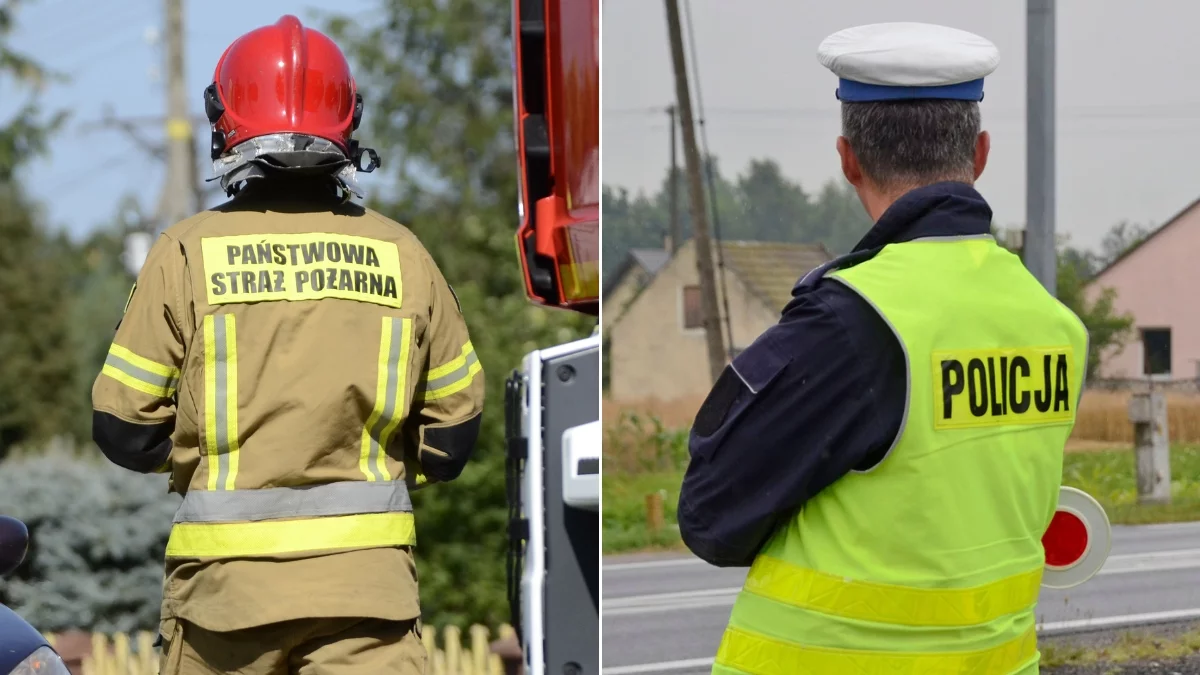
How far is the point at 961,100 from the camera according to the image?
183 cm

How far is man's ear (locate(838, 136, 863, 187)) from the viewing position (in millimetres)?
1871

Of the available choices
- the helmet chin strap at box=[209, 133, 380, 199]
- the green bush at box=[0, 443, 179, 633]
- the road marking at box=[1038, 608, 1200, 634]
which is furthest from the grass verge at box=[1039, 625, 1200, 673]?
the green bush at box=[0, 443, 179, 633]

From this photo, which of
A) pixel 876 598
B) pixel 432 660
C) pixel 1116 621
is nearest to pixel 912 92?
pixel 876 598

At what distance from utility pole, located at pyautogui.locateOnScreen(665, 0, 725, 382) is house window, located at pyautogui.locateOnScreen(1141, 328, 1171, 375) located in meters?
0.93

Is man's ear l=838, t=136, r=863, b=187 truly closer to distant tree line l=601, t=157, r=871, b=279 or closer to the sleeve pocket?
the sleeve pocket

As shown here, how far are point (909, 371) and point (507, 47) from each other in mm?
10137

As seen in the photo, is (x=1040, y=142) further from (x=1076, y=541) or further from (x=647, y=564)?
(x=647, y=564)

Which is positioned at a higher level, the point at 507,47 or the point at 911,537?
the point at 507,47

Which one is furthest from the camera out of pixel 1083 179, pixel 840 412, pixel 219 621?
pixel 1083 179

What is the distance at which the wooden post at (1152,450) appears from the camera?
3.25m

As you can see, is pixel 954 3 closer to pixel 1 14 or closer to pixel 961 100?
pixel 961 100

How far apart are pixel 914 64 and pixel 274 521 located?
1.25 metres

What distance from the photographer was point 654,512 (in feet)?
9.91

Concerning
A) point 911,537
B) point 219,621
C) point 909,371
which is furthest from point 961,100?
point 219,621
